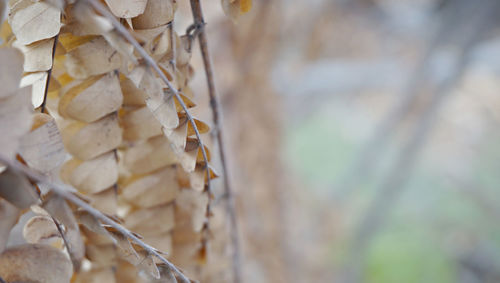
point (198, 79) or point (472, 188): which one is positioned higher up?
point (198, 79)

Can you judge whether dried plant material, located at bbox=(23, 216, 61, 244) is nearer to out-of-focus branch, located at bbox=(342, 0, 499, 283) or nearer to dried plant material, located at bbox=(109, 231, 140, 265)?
dried plant material, located at bbox=(109, 231, 140, 265)

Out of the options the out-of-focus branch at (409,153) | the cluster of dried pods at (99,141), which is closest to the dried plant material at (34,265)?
the cluster of dried pods at (99,141)

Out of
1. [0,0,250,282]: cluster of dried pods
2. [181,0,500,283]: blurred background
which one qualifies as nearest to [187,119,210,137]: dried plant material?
[0,0,250,282]: cluster of dried pods

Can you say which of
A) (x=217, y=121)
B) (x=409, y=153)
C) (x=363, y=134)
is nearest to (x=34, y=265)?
(x=217, y=121)

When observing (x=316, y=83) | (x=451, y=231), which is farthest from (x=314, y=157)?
(x=316, y=83)

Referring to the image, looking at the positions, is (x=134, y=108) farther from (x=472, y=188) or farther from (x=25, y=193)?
(x=472, y=188)

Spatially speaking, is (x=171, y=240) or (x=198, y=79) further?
(x=198, y=79)

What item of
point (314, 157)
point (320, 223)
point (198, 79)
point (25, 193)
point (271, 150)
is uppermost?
point (25, 193)

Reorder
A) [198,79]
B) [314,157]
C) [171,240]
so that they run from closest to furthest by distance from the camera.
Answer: [171,240] < [198,79] < [314,157]
